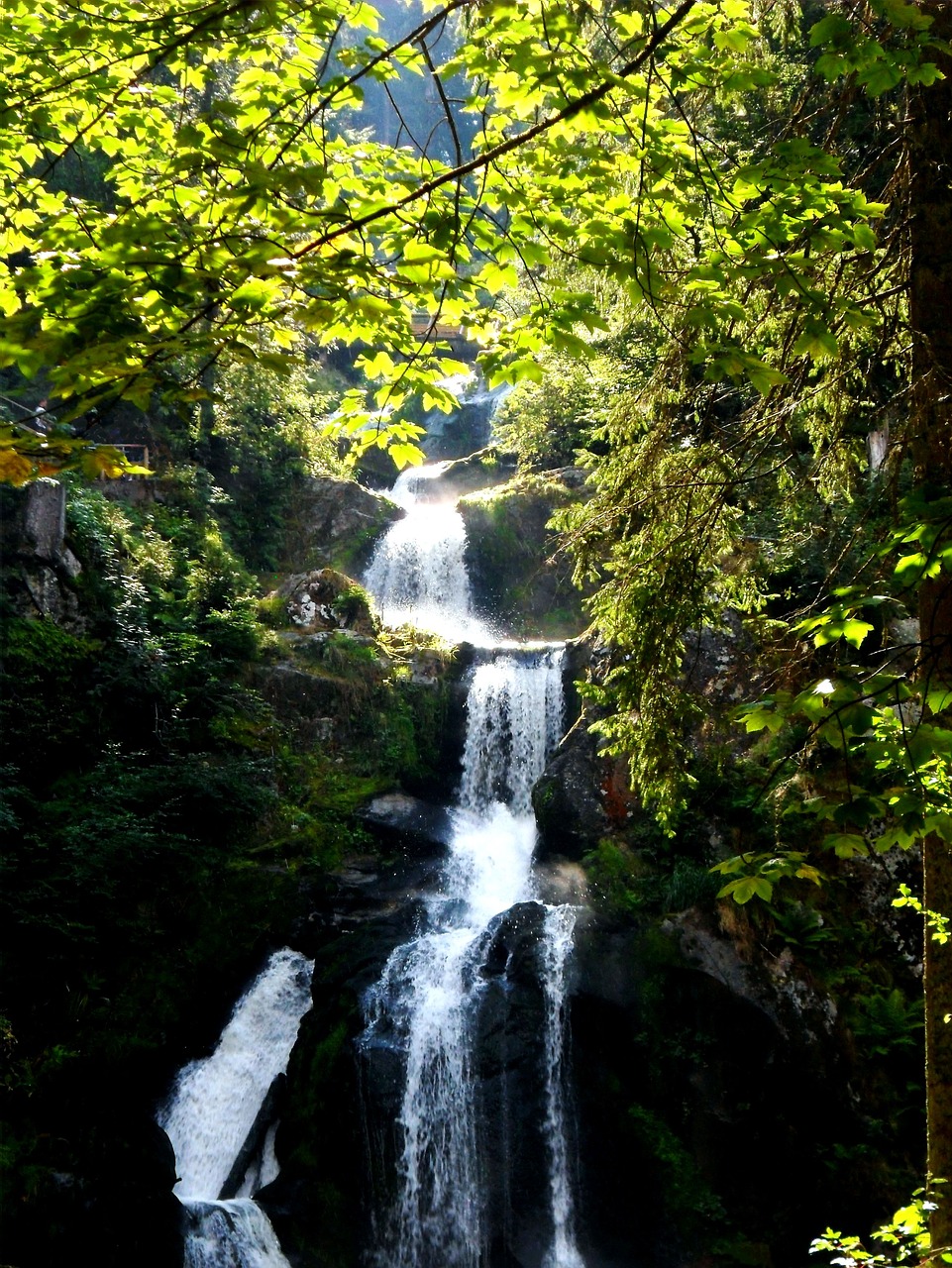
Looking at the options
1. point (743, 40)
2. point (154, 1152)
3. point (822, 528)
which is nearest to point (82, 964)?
point (154, 1152)

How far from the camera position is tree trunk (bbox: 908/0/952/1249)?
338 cm

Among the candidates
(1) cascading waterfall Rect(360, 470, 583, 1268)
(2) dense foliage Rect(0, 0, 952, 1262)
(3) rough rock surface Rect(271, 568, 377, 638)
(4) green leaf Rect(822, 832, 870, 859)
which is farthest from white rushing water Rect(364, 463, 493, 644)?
(4) green leaf Rect(822, 832, 870, 859)

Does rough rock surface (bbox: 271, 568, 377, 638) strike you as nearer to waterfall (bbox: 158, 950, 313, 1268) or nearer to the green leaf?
waterfall (bbox: 158, 950, 313, 1268)

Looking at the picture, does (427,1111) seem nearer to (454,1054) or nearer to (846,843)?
(454,1054)

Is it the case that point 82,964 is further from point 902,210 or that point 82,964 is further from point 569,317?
point 902,210

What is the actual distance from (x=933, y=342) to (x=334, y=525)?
59.0ft

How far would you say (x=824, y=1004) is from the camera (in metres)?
9.20

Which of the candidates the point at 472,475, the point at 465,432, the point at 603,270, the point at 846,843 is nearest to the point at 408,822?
the point at 603,270

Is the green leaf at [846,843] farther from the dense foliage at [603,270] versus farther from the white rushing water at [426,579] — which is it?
the white rushing water at [426,579]

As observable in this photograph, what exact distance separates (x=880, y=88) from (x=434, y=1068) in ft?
31.3

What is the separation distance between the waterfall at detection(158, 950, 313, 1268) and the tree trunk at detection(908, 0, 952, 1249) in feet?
23.0

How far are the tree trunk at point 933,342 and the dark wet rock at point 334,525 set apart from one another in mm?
16980

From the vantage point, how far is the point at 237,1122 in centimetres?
916

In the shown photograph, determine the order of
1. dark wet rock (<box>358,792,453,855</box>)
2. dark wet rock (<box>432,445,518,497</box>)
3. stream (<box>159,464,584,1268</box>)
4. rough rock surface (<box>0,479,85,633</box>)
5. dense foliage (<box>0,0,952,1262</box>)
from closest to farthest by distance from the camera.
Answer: dense foliage (<box>0,0,952,1262</box>) → stream (<box>159,464,584,1268</box>) → rough rock surface (<box>0,479,85,633</box>) → dark wet rock (<box>358,792,453,855</box>) → dark wet rock (<box>432,445,518,497</box>)
